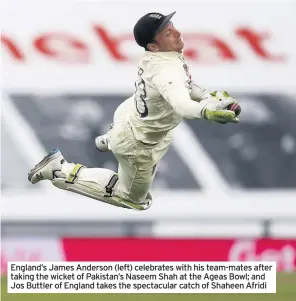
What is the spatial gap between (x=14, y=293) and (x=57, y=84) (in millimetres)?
3569

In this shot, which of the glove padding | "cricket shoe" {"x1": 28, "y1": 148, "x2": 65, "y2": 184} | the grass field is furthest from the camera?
the grass field

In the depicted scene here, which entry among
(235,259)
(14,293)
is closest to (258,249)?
(235,259)

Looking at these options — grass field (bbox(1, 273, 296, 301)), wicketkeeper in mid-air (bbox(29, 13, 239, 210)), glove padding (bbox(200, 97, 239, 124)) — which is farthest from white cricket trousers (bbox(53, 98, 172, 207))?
grass field (bbox(1, 273, 296, 301))

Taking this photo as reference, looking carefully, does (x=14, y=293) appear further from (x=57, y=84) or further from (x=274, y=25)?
(x=274, y=25)

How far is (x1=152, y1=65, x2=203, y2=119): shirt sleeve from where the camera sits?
6.11m

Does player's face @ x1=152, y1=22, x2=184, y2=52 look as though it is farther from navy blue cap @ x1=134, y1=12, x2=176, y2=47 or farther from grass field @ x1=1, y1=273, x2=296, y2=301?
grass field @ x1=1, y1=273, x2=296, y2=301

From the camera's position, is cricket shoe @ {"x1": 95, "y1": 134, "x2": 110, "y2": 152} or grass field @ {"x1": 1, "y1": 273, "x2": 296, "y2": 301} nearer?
cricket shoe @ {"x1": 95, "y1": 134, "x2": 110, "y2": 152}

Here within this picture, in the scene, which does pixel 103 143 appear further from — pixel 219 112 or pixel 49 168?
pixel 219 112

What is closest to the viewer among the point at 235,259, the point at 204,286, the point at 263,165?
the point at 204,286

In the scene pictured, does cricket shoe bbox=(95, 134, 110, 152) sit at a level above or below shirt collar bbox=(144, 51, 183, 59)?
below

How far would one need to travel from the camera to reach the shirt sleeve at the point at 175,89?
6105 mm

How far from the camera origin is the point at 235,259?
12.7m

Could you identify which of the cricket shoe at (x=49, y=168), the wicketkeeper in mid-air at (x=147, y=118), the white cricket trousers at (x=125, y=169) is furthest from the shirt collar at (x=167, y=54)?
the cricket shoe at (x=49, y=168)

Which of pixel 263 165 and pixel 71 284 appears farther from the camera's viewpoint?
pixel 263 165
